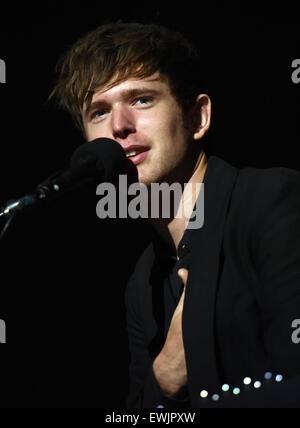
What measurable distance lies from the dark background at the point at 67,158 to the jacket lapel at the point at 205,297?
27.5 inches

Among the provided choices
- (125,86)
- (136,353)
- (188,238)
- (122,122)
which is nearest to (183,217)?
(188,238)

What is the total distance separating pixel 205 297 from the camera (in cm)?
169

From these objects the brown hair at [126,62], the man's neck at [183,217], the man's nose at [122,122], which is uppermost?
the brown hair at [126,62]

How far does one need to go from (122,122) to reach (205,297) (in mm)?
737

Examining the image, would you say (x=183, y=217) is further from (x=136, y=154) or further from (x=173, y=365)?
(x=173, y=365)

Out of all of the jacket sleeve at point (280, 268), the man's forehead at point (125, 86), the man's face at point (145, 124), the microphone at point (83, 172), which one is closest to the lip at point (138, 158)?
the man's face at point (145, 124)

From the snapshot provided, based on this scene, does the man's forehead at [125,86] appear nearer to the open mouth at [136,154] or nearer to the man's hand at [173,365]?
the open mouth at [136,154]

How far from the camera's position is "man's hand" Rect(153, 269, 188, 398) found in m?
1.70

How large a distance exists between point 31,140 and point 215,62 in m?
1.04

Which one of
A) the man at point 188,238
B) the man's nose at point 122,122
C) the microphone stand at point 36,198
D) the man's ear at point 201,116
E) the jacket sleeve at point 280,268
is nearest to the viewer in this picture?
the microphone stand at point 36,198

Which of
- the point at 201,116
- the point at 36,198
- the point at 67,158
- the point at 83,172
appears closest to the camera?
the point at 36,198

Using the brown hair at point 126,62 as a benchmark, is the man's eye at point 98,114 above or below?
below

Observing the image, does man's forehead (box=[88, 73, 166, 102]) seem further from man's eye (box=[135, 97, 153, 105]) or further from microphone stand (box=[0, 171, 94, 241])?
microphone stand (box=[0, 171, 94, 241])

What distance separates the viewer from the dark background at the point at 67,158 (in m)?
2.49
